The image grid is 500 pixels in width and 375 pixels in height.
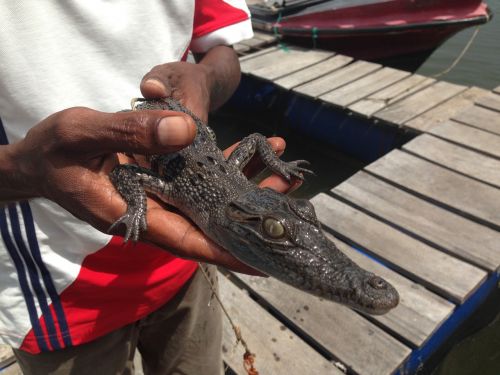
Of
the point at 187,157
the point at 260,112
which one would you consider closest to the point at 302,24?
the point at 260,112

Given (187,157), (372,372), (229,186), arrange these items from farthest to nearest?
(372,372), (187,157), (229,186)

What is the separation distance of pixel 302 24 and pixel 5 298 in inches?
305

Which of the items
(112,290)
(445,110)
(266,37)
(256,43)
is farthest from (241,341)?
(266,37)

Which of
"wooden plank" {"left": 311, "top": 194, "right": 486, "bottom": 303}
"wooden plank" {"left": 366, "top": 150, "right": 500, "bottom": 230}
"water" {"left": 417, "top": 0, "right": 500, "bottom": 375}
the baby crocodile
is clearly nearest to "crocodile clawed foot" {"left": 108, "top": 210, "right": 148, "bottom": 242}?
the baby crocodile

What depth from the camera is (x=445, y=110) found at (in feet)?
20.2

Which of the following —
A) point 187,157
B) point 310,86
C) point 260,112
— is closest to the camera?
point 187,157

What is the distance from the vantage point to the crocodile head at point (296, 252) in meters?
1.83

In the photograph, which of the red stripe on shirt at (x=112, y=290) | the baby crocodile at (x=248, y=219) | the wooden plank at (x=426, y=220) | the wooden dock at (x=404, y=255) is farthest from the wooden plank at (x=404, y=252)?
the red stripe on shirt at (x=112, y=290)

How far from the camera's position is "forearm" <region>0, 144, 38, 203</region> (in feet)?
5.72

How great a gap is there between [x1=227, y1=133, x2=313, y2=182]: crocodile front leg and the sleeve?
73 cm

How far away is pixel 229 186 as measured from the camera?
2.38 metres

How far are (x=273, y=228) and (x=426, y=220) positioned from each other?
2.64 metres

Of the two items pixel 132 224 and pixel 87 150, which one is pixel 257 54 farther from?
pixel 87 150

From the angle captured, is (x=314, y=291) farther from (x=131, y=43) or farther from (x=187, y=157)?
(x=131, y=43)
